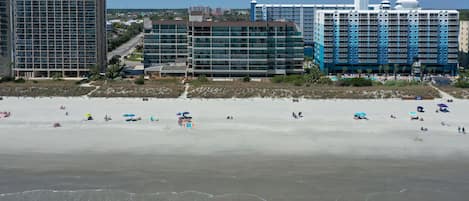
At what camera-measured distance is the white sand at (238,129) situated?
34688 millimetres

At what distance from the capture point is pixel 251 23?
69438 mm

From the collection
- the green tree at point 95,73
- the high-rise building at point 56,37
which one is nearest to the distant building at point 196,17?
the high-rise building at point 56,37

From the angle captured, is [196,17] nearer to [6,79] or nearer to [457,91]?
[6,79]

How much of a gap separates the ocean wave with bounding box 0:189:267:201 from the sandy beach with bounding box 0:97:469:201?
0.28 ft

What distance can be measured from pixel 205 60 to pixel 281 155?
39.0 meters

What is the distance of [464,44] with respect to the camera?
Answer: 93.0 meters

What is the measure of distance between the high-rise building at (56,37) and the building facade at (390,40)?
97.6 ft

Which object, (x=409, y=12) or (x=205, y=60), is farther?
(x=409, y=12)

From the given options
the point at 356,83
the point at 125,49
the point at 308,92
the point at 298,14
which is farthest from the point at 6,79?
the point at 298,14

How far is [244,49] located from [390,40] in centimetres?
2114

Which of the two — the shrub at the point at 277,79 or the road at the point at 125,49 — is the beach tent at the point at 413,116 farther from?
the road at the point at 125,49

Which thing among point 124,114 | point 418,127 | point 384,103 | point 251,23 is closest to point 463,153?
point 418,127

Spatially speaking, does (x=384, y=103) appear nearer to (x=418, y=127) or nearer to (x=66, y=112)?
(x=418, y=127)

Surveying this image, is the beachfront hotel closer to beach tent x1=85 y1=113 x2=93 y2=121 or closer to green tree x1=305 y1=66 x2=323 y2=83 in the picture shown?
green tree x1=305 y1=66 x2=323 y2=83
